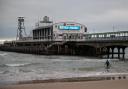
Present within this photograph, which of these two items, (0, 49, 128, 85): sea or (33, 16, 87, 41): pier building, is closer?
(0, 49, 128, 85): sea

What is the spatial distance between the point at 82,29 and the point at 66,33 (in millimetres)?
6828

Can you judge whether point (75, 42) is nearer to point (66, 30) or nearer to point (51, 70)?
point (66, 30)

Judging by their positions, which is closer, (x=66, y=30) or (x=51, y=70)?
(x=51, y=70)

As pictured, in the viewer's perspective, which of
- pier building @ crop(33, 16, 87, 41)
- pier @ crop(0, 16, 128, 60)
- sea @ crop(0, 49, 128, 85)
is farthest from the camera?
pier building @ crop(33, 16, 87, 41)

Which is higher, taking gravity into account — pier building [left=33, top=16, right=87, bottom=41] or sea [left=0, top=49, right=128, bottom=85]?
pier building [left=33, top=16, right=87, bottom=41]

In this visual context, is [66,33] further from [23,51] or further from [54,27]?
[23,51]

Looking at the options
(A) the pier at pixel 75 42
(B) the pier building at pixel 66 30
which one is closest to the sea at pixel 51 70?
(A) the pier at pixel 75 42

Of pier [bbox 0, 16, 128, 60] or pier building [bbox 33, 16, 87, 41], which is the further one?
pier building [bbox 33, 16, 87, 41]

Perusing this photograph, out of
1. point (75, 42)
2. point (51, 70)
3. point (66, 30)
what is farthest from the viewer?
point (66, 30)

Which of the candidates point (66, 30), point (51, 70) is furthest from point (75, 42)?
point (51, 70)

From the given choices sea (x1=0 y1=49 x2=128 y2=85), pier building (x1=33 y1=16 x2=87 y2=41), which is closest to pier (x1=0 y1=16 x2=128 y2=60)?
pier building (x1=33 y1=16 x2=87 y2=41)

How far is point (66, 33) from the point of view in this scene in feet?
379

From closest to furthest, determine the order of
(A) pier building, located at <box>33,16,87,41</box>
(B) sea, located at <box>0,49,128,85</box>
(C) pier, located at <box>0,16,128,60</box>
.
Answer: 1. (B) sea, located at <box>0,49,128,85</box>
2. (C) pier, located at <box>0,16,128,60</box>
3. (A) pier building, located at <box>33,16,87,41</box>

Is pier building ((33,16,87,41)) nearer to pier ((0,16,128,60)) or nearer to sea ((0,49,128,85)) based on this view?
pier ((0,16,128,60))
